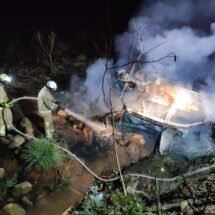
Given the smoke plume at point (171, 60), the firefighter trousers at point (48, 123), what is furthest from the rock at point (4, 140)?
the smoke plume at point (171, 60)

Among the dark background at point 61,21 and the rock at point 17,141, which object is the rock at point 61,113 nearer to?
the rock at point 17,141

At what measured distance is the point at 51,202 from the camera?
8.08 m

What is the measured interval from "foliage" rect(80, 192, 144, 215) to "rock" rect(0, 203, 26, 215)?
4.28 ft

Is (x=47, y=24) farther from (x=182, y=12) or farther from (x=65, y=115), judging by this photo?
(x=65, y=115)

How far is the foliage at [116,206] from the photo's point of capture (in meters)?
6.55

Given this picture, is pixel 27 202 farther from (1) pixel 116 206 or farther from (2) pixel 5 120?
(2) pixel 5 120

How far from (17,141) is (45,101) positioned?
1206 millimetres

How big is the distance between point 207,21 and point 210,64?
659 cm

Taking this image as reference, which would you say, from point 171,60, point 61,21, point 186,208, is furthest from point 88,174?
point 61,21

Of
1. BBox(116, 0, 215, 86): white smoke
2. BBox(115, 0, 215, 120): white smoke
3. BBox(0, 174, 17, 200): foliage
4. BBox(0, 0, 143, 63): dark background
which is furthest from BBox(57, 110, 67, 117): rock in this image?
BBox(0, 0, 143, 63): dark background

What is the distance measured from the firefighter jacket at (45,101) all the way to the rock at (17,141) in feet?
2.71

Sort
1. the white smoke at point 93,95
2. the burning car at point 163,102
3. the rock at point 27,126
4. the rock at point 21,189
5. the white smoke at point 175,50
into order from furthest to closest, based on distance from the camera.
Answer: the white smoke at point 175,50
the white smoke at point 93,95
the rock at point 27,126
the burning car at point 163,102
the rock at point 21,189

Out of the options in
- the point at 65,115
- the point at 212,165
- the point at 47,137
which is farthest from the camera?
the point at 65,115

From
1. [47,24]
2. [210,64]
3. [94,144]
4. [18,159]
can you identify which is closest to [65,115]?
[94,144]
